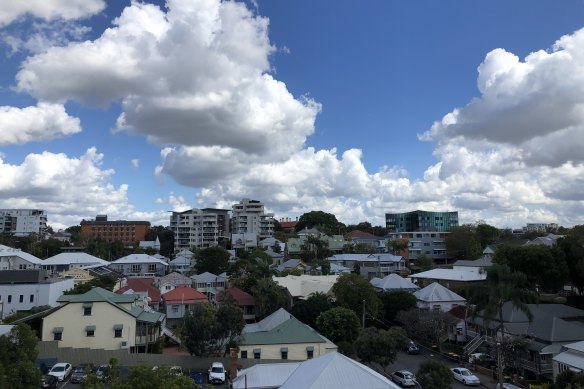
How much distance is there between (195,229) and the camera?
134 meters

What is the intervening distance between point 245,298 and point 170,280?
17923 mm

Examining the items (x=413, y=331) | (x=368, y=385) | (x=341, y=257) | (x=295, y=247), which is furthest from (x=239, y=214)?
(x=368, y=385)

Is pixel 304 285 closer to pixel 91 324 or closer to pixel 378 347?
pixel 378 347

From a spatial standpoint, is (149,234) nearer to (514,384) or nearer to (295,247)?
(295,247)

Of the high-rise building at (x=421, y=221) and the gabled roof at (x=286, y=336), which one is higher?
the high-rise building at (x=421, y=221)

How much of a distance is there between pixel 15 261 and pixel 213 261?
1208 inches

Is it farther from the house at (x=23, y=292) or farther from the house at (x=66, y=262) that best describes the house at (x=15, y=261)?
the house at (x=23, y=292)

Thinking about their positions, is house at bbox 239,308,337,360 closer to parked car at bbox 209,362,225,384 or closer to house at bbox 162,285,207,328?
parked car at bbox 209,362,225,384

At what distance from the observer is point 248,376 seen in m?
26.0

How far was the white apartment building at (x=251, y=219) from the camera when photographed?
136 metres

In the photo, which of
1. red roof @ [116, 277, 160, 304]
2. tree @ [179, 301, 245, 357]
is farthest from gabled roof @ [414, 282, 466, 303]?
red roof @ [116, 277, 160, 304]

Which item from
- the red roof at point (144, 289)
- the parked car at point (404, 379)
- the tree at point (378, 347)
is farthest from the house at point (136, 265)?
the parked car at point (404, 379)

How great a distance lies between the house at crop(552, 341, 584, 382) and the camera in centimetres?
2995

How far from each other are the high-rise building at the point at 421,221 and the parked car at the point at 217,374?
5358 inches
